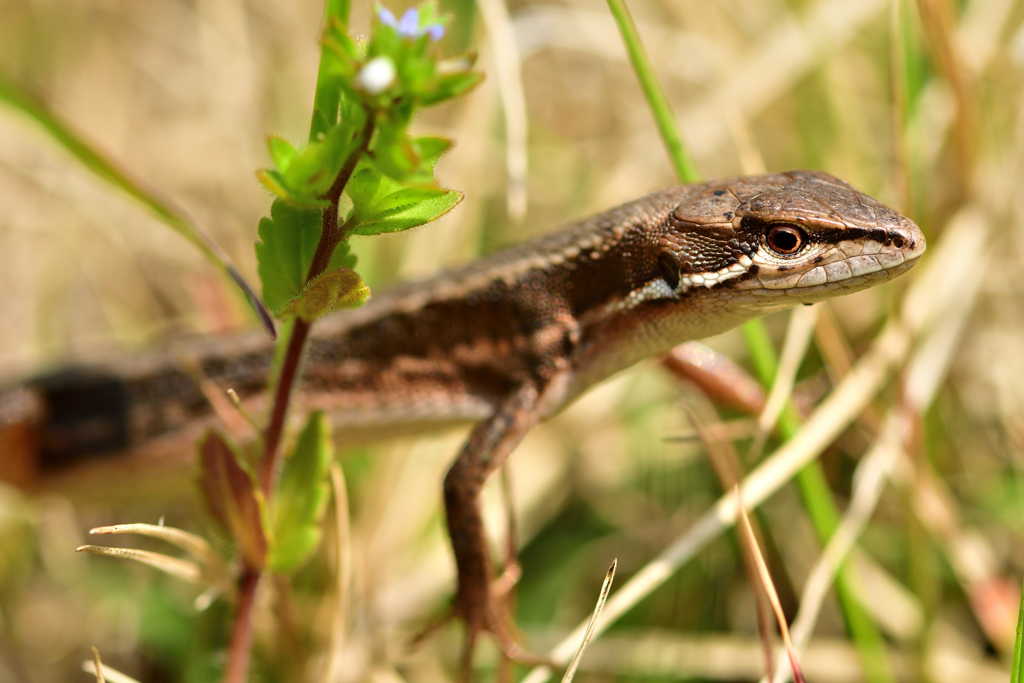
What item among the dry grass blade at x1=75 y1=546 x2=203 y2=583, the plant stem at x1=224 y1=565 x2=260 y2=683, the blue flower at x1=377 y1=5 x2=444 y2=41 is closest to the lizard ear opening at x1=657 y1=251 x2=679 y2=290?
the blue flower at x1=377 y1=5 x2=444 y2=41

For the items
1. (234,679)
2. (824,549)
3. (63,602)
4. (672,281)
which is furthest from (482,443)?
(63,602)

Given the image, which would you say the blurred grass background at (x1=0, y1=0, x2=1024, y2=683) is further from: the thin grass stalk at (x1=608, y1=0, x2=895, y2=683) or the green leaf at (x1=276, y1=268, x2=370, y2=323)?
the green leaf at (x1=276, y1=268, x2=370, y2=323)

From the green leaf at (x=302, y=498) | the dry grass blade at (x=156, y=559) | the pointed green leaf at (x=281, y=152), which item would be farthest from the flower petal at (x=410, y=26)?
the dry grass blade at (x=156, y=559)

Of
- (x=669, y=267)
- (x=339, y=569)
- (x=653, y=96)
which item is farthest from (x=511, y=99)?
(x=339, y=569)

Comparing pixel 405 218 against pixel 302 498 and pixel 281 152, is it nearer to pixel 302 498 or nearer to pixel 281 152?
pixel 281 152

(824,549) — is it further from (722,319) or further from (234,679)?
(234,679)

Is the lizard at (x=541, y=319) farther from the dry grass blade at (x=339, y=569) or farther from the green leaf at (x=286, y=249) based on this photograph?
the green leaf at (x=286, y=249)
